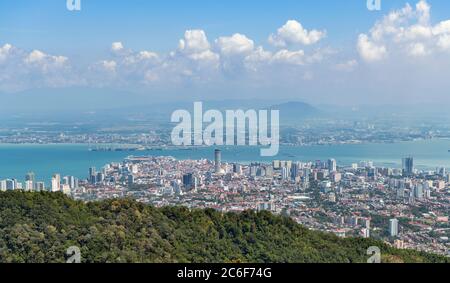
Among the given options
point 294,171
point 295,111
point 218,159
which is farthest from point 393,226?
point 218,159

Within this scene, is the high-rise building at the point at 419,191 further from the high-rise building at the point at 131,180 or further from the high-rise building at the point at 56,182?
the high-rise building at the point at 56,182

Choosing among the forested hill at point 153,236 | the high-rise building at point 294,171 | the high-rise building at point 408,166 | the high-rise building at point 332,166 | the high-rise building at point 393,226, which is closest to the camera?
the forested hill at point 153,236

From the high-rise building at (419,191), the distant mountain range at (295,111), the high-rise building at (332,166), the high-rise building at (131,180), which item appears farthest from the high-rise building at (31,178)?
the high-rise building at (419,191)

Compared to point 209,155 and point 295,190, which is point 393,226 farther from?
point 209,155

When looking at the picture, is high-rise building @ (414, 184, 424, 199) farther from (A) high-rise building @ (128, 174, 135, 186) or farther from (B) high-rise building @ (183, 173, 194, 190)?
(A) high-rise building @ (128, 174, 135, 186)

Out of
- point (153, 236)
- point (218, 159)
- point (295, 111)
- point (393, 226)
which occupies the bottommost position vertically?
point (393, 226)

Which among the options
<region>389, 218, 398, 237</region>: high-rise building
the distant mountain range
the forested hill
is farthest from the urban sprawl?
the forested hill
